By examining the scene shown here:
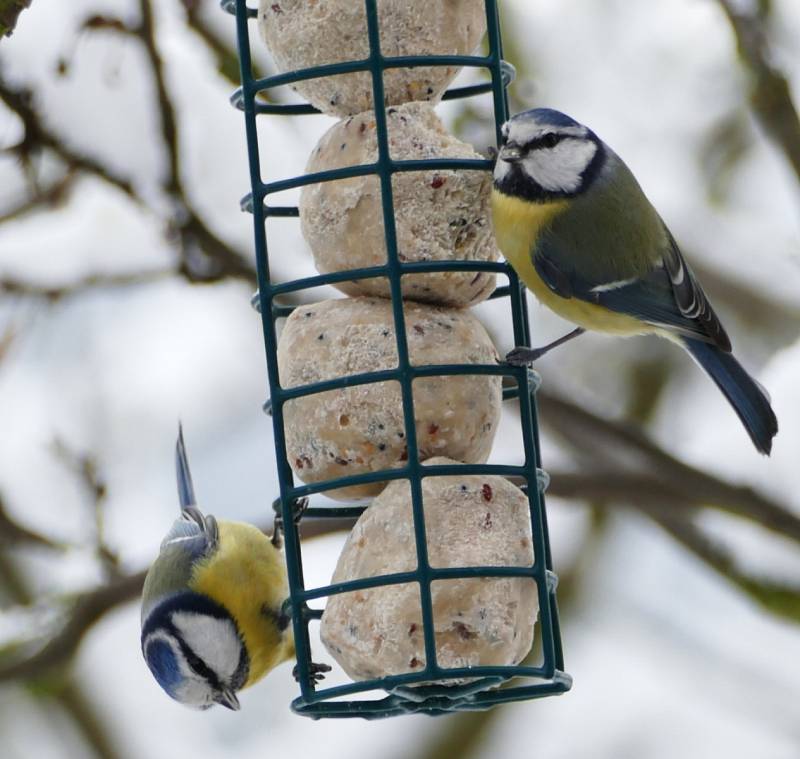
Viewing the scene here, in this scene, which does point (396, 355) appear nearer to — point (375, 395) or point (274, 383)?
point (375, 395)

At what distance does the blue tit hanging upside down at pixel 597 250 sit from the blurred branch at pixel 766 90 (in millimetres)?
392

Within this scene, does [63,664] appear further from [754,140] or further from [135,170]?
[754,140]

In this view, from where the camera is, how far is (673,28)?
16.8 feet

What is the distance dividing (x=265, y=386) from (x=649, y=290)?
8.53 feet

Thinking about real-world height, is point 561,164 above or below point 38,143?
below

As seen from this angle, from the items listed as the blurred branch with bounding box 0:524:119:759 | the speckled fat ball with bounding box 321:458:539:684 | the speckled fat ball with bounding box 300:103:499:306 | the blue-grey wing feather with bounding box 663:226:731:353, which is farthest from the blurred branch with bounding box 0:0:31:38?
the blurred branch with bounding box 0:524:119:759

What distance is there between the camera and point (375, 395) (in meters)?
2.73

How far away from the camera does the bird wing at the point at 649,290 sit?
3111mm

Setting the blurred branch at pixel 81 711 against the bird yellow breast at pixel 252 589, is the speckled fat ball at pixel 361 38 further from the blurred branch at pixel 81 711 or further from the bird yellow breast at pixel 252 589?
the blurred branch at pixel 81 711

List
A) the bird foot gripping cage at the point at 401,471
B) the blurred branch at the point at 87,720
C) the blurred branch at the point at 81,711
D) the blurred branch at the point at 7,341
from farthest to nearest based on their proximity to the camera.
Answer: the blurred branch at the point at 87,720 → the blurred branch at the point at 81,711 → the blurred branch at the point at 7,341 → the bird foot gripping cage at the point at 401,471

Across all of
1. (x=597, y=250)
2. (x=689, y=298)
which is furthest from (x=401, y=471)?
(x=689, y=298)

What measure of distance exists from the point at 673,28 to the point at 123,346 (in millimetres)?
2511

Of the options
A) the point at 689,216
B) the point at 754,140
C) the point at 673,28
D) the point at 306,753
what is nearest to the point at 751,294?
the point at 689,216

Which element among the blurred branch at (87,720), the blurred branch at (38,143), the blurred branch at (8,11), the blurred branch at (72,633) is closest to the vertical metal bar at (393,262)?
the blurred branch at (8,11)
